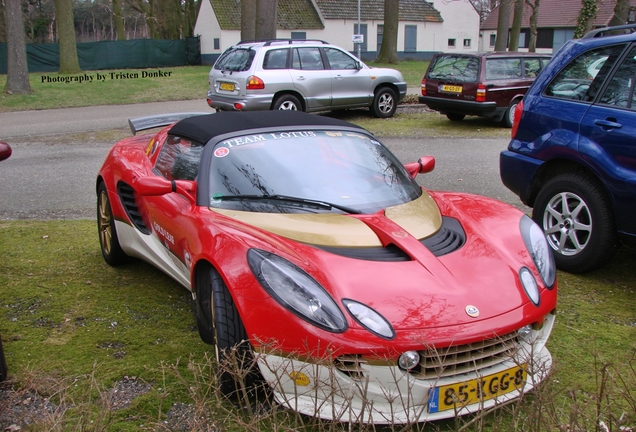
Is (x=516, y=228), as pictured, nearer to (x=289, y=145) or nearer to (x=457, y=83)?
(x=289, y=145)

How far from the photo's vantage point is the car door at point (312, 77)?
1351 cm

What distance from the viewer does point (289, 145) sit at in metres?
4.09

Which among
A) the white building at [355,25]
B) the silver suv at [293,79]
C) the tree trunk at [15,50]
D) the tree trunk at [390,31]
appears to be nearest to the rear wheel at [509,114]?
the silver suv at [293,79]

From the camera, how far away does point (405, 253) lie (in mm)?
3305

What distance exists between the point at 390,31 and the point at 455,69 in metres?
19.0

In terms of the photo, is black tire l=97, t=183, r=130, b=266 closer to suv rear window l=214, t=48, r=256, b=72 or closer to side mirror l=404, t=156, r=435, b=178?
side mirror l=404, t=156, r=435, b=178

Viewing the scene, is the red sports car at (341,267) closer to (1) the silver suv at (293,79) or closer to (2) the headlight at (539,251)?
(2) the headlight at (539,251)

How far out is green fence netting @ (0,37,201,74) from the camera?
35.2 m

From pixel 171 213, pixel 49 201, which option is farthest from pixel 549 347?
pixel 49 201

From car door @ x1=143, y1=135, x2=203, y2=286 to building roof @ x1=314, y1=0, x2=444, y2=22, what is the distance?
142ft

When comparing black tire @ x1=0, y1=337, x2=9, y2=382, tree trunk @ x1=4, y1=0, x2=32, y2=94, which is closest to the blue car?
black tire @ x1=0, y1=337, x2=9, y2=382

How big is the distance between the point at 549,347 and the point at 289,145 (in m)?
2.01

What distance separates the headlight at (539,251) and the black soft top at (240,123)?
143 centimetres

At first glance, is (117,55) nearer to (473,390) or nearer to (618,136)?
(618,136)
